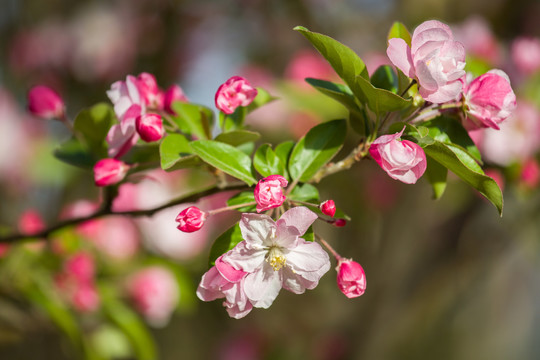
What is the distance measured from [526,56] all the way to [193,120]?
99cm

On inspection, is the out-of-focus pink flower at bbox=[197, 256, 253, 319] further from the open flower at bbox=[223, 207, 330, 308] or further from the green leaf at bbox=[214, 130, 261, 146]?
the green leaf at bbox=[214, 130, 261, 146]

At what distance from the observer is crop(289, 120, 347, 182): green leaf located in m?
0.59

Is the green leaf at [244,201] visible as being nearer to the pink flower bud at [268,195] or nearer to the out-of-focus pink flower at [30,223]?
the pink flower bud at [268,195]

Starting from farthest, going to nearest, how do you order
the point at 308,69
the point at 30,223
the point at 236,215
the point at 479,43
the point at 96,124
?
the point at 236,215
the point at 308,69
the point at 479,43
the point at 30,223
the point at 96,124

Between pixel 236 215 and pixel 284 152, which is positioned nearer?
pixel 284 152

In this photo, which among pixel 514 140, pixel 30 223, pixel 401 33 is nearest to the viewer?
pixel 401 33

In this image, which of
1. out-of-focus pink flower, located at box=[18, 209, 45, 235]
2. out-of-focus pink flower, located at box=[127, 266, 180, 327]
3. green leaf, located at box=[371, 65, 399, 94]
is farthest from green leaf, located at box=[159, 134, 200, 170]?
out-of-focus pink flower, located at box=[127, 266, 180, 327]

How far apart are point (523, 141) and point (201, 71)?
2.23 m

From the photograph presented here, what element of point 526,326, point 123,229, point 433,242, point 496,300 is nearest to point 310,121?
point 433,242

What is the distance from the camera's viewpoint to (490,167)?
3.75ft

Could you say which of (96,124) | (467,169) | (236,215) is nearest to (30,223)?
(96,124)

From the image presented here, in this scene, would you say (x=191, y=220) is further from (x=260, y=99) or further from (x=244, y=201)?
(x=260, y=99)

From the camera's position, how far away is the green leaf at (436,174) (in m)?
0.59

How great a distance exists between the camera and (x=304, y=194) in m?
0.56
